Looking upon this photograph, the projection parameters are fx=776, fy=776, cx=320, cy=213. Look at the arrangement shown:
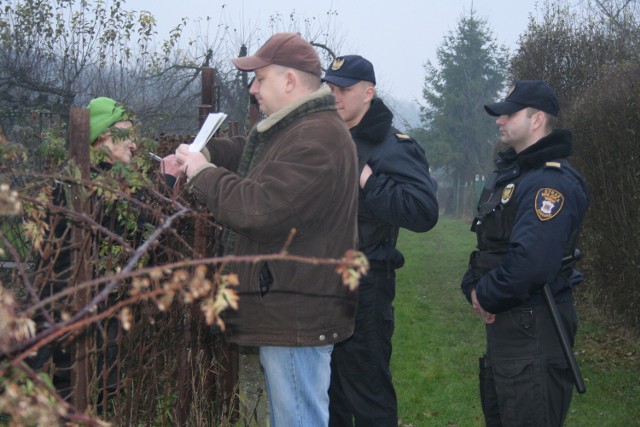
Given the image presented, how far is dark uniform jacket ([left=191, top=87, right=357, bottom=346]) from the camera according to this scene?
2.73 m

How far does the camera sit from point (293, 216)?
2738 mm

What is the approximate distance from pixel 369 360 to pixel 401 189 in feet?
2.88

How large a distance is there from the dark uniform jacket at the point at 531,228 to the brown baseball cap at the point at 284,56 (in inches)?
44.8

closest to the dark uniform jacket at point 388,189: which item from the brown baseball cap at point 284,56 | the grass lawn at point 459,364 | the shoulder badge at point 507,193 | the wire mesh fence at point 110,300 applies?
the shoulder badge at point 507,193

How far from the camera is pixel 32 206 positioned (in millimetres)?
2195

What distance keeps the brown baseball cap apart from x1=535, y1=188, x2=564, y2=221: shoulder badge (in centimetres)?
113

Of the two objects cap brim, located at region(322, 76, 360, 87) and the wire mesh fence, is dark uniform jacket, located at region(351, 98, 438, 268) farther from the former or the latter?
the wire mesh fence

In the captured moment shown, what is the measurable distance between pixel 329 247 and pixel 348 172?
0.29 meters

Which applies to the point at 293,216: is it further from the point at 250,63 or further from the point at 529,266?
the point at 529,266

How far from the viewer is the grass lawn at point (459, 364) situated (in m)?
5.77

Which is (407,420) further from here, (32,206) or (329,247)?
(32,206)

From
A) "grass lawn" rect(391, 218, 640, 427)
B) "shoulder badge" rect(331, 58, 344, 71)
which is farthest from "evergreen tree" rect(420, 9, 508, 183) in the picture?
"shoulder badge" rect(331, 58, 344, 71)

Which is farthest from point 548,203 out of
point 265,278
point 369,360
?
point 265,278

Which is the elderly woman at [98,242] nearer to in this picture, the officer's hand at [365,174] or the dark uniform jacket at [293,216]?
the dark uniform jacket at [293,216]
